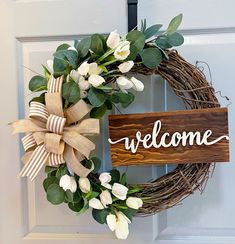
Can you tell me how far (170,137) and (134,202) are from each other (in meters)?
0.16

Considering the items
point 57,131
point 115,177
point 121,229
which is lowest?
point 121,229

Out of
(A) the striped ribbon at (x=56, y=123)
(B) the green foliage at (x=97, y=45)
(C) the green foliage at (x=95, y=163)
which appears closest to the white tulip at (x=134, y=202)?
(C) the green foliage at (x=95, y=163)

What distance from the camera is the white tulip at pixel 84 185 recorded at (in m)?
0.78

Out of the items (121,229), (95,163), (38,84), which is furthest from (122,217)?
(38,84)

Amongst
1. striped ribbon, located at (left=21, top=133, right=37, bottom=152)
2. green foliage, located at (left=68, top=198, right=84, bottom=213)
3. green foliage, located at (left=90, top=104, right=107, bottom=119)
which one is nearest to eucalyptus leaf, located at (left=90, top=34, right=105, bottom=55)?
green foliage, located at (left=90, top=104, right=107, bottom=119)

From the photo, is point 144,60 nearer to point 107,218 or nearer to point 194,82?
point 194,82

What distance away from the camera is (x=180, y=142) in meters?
0.79

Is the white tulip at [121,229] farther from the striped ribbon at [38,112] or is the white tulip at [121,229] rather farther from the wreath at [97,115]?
the striped ribbon at [38,112]

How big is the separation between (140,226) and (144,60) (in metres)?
0.43

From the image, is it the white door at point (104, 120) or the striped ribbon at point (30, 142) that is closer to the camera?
the striped ribbon at point (30, 142)

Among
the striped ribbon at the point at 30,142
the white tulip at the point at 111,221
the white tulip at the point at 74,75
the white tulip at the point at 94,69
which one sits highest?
the white tulip at the point at 94,69

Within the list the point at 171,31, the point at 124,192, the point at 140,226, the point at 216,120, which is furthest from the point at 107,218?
the point at 171,31

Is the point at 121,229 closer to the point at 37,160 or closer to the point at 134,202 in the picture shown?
the point at 134,202

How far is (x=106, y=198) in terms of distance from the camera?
30.7 inches
